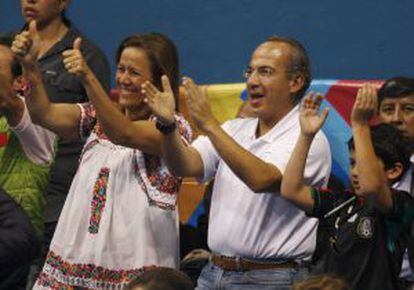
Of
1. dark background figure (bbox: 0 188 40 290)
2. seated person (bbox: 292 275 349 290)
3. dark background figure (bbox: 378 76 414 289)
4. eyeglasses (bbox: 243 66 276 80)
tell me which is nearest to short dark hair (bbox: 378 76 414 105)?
dark background figure (bbox: 378 76 414 289)

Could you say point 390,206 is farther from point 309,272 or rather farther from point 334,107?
point 334,107

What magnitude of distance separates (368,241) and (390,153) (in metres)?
0.30

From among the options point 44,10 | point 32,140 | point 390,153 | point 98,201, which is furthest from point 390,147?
point 44,10

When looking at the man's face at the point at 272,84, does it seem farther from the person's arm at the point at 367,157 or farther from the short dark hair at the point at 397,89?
the short dark hair at the point at 397,89

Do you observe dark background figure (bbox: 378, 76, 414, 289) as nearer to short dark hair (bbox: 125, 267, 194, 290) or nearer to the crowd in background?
the crowd in background

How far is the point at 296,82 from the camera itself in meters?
3.94

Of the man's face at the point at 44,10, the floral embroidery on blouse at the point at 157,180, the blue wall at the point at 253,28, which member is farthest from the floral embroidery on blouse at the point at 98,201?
the blue wall at the point at 253,28

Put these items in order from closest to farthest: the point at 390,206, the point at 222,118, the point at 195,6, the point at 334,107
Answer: the point at 390,206 → the point at 334,107 → the point at 222,118 → the point at 195,6

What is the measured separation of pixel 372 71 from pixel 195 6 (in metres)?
1.15

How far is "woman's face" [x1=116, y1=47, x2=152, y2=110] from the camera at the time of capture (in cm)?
403

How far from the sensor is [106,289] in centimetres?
388

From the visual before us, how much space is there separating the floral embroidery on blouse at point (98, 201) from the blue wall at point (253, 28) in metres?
2.36

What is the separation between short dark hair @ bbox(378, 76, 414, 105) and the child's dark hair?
1.76 feet

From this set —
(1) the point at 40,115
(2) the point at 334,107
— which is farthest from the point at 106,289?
(2) the point at 334,107
